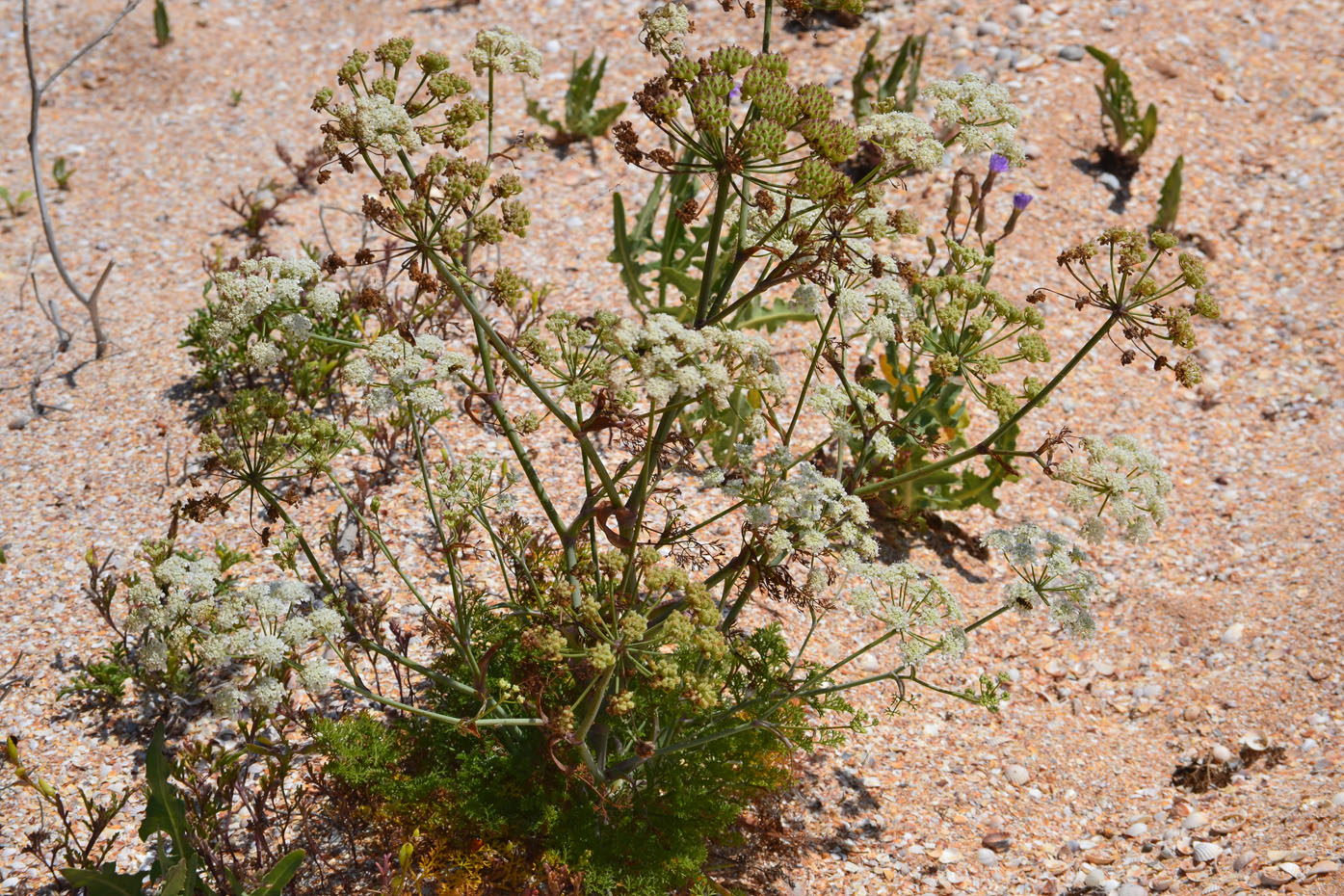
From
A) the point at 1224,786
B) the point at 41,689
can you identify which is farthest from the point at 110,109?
the point at 1224,786

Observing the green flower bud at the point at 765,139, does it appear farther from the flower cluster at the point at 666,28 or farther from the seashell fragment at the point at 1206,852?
the seashell fragment at the point at 1206,852

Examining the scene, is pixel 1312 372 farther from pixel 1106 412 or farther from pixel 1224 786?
pixel 1224 786

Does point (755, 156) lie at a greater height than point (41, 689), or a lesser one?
greater

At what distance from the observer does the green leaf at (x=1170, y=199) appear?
21.1ft

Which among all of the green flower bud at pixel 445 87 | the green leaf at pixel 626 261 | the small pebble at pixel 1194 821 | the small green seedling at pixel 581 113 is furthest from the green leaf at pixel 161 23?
the small pebble at pixel 1194 821

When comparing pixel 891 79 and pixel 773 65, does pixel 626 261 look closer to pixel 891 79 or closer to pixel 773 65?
pixel 773 65

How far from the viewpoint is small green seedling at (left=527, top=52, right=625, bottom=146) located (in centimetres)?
690

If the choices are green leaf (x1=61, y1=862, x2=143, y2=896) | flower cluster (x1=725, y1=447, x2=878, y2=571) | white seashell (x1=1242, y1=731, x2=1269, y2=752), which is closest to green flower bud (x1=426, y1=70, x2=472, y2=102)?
flower cluster (x1=725, y1=447, x2=878, y2=571)

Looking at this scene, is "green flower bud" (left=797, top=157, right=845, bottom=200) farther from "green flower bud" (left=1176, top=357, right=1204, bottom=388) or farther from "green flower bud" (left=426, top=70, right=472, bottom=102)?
"green flower bud" (left=1176, top=357, right=1204, bottom=388)

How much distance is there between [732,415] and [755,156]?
8.26ft

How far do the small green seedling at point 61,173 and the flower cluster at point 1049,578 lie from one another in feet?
20.9

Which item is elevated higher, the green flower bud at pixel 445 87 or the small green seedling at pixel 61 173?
the green flower bud at pixel 445 87

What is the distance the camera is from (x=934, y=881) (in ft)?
12.3

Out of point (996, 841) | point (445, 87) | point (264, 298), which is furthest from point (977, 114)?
point (996, 841)
